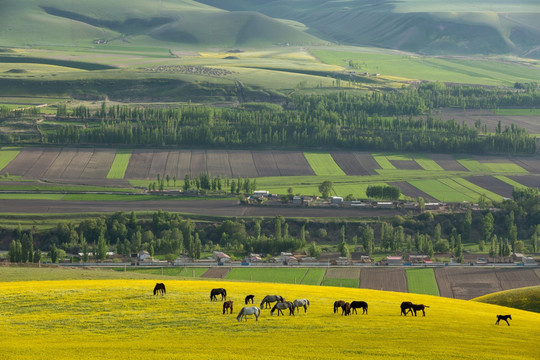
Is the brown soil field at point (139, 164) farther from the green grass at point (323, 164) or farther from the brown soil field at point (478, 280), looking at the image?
the brown soil field at point (478, 280)

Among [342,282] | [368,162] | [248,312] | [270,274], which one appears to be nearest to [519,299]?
[248,312]

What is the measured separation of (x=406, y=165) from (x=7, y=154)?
84.2m

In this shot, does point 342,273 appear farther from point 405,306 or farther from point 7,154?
point 7,154

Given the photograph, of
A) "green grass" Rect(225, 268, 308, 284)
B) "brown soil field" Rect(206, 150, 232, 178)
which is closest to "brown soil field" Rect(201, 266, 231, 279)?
"green grass" Rect(225, 268, 308, 284)

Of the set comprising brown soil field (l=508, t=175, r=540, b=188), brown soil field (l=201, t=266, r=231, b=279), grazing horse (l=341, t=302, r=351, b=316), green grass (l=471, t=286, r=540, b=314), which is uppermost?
brown soil field (l=508, t=175, r=540, b=188)

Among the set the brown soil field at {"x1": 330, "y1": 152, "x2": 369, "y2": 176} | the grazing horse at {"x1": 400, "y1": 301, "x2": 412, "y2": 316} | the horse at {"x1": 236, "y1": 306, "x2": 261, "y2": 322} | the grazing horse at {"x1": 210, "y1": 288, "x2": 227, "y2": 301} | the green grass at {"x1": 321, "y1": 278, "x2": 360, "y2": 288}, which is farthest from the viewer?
the brown soil field at {"x1": 330, "y1": 152, "x2": 369, "y2": 176}

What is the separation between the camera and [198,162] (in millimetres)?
186250

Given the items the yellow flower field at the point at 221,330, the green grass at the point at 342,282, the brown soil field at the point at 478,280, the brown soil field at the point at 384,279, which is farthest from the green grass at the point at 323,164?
the yellow flower field at the point at 221,330

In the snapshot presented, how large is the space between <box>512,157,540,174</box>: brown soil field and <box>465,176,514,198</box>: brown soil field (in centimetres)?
1416

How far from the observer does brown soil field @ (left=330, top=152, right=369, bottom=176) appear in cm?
18138

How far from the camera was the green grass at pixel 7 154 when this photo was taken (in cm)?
17757

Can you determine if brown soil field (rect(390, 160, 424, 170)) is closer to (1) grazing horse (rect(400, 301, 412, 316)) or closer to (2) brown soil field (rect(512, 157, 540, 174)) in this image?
(2) brown soil field (rect(512, 157, 540, 174))

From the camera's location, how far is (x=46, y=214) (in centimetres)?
13725

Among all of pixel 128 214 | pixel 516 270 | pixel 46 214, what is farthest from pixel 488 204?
pixel 46 214
